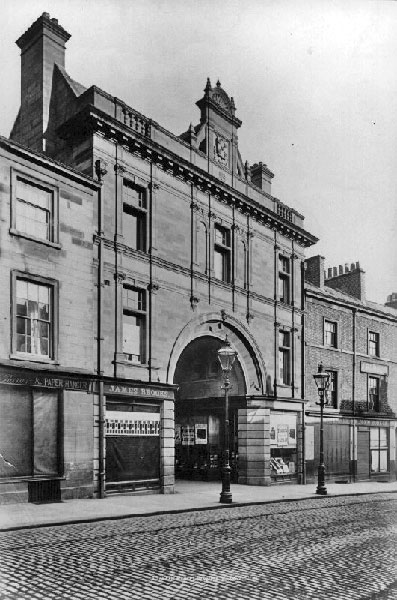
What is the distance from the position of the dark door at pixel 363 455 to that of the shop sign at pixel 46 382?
17562 millimetres

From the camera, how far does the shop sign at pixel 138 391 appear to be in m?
17.7

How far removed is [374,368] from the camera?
31.8 metres

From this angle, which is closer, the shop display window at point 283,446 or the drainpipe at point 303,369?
the shop display window at point 283,446

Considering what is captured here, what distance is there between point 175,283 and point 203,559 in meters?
12.4

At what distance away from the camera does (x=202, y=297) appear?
21844mm

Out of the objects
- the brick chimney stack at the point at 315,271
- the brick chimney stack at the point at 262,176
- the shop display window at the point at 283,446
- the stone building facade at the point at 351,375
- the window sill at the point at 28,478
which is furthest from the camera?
the brick chimney stack at the point at 315,271

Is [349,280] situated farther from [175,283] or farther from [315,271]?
[175,283]

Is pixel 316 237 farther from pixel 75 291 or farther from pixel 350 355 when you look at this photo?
pixel 75 291

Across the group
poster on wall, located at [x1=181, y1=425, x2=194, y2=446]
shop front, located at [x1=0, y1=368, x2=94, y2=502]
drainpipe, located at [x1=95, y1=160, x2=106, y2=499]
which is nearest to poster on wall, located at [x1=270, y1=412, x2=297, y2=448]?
poster on wall, located at [x1=181, y1=425, x2=194, y2=446]

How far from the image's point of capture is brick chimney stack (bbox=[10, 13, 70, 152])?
20.6m

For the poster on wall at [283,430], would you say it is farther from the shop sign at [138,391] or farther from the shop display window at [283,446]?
the shop sign at [138,391]

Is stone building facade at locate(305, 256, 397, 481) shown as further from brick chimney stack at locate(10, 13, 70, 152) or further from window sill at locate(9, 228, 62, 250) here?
window sill at locate(9, 228, 62, 250)

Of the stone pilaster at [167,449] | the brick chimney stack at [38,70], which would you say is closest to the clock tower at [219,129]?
the brick chimney stack at [38,70]

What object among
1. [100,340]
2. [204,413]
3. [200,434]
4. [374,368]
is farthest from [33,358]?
[374,368]
